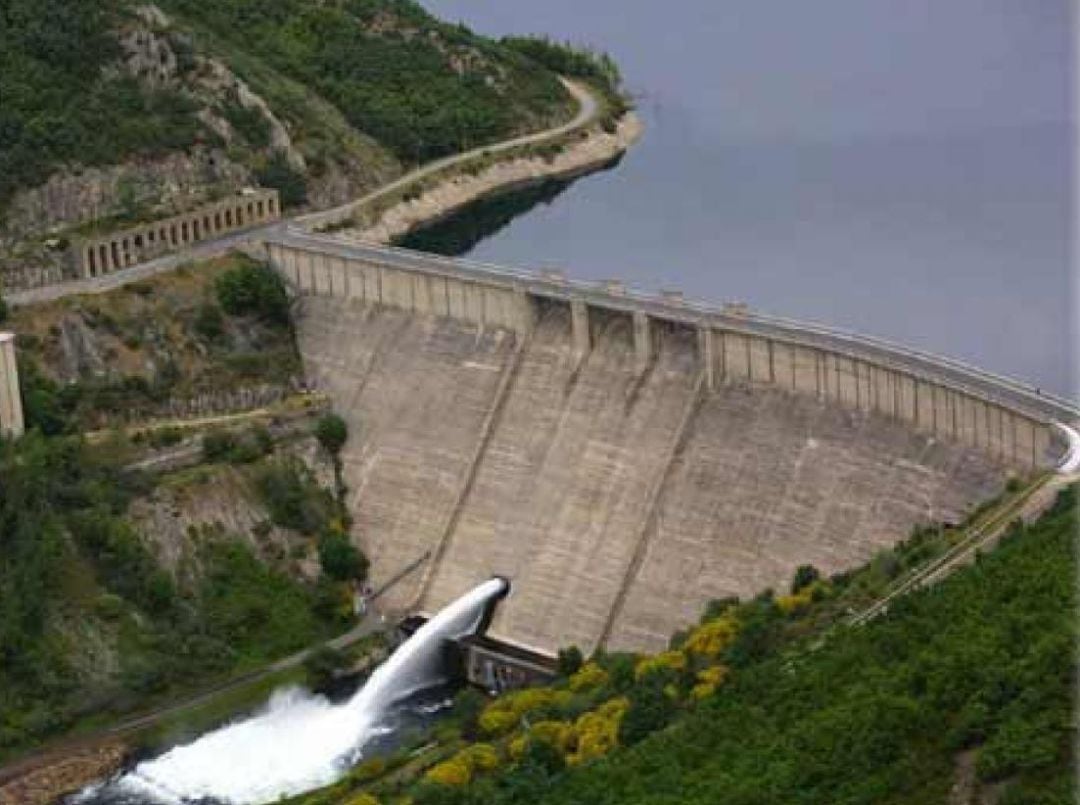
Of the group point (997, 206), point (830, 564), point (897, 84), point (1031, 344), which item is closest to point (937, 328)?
point (1031, 344)

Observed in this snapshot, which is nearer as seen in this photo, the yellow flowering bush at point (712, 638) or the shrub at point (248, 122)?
the yellow flowering bush at point (712, 638)

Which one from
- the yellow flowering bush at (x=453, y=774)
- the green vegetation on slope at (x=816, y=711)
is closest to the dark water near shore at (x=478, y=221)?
the green vegetation on slope at (x=816, y=711)

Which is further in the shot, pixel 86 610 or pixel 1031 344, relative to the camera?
pixel 1031 344

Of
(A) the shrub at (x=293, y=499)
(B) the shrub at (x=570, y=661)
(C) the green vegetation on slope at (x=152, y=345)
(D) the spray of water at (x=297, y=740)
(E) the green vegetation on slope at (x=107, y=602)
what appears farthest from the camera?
(C) the green vegetation on slope at (x=152, y=345)

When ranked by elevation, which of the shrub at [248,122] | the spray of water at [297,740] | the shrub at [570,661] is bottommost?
the spray of water at [297,740]

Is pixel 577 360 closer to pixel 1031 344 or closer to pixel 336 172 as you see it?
pixel 1031 344

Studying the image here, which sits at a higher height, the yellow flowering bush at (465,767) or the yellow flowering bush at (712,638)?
the yellow flowering bush at (712,638)

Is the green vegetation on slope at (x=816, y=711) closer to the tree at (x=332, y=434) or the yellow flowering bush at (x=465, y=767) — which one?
the yellow flowering bush at (x=465, y=767)
